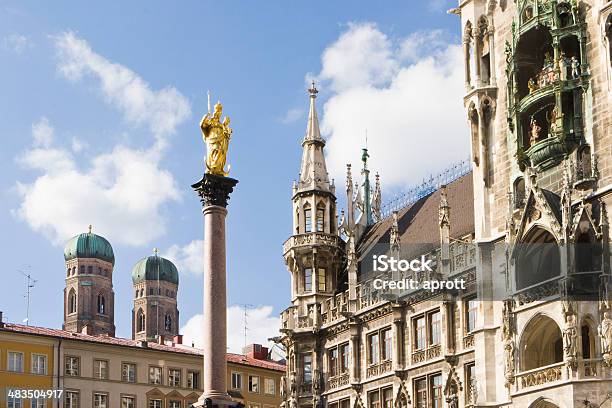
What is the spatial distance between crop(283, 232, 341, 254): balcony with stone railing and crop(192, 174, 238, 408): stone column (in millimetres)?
27071

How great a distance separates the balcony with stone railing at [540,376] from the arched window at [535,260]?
13.2 ft

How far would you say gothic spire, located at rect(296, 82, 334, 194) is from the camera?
268 feet

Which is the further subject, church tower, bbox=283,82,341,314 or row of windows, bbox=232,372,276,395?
row of windows, bbox=232,372,276,395

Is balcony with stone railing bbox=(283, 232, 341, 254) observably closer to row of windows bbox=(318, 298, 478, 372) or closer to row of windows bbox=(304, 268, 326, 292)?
row of windows bbox=(304, 268, 326, 292)

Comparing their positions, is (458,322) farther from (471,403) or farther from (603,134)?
(603,134)

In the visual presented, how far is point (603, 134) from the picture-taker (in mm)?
52688

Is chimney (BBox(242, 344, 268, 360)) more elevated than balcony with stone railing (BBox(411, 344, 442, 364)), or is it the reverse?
chimney (BBox(242, 344, 268, 360))

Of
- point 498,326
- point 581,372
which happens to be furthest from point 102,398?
point 581,372

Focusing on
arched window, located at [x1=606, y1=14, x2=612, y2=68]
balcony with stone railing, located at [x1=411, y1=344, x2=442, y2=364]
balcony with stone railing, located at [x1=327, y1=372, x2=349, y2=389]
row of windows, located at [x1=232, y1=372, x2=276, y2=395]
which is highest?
arched window, located at [x1=606, y1=14, x2=612, y2=68]

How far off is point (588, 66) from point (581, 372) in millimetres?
13535

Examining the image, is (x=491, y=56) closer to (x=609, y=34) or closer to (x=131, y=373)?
(x=609, y=34)

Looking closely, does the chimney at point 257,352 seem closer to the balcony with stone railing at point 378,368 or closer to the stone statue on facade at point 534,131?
the balcony with stone railing at point 378,368

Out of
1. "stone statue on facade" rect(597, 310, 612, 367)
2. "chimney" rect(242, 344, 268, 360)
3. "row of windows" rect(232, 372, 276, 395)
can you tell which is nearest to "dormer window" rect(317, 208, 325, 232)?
"row of windows" rect(232, 372, 276, 395)

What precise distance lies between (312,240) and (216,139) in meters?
27.5
